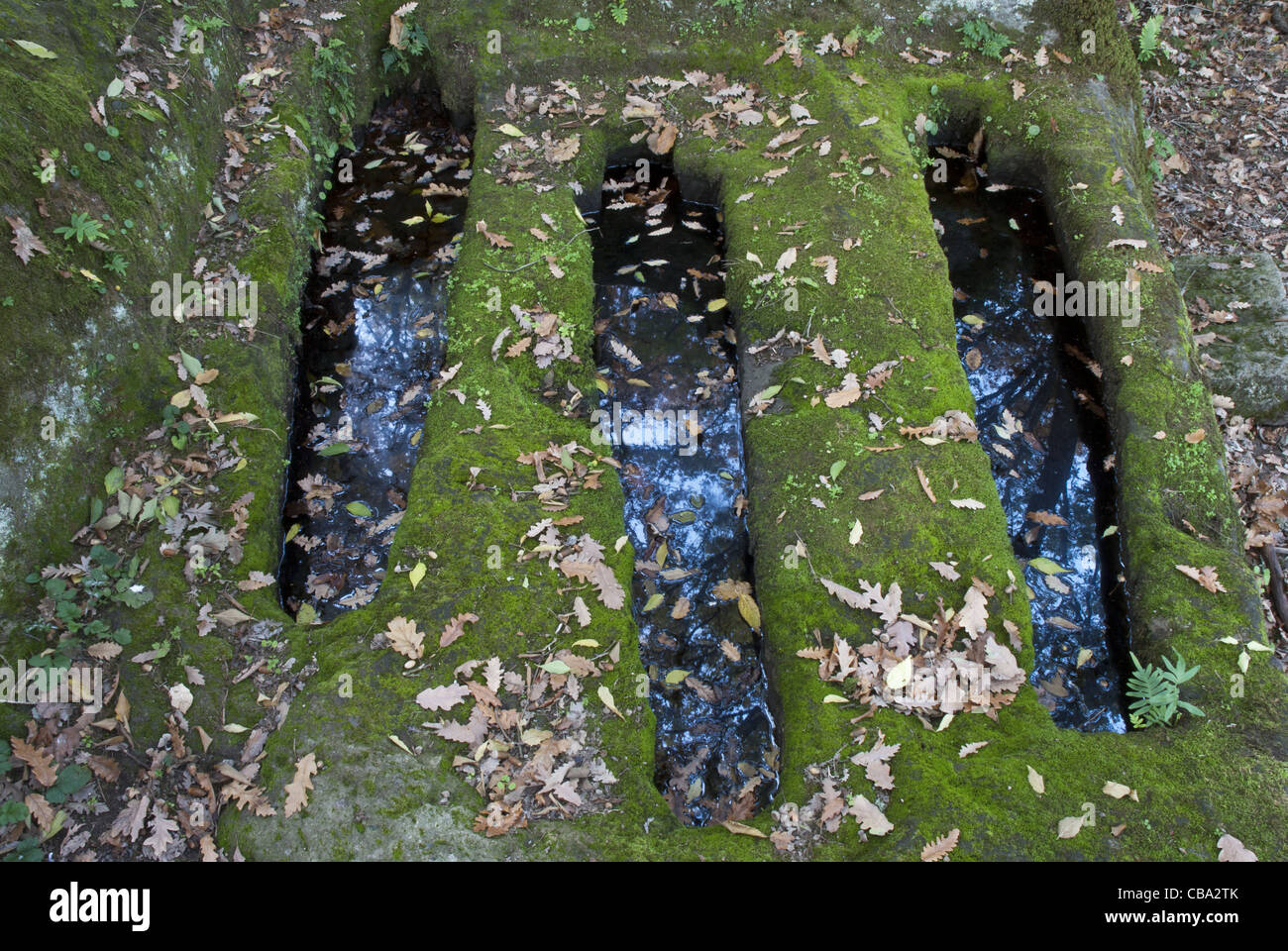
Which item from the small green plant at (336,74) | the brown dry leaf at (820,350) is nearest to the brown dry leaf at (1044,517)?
the brown dry leaf at (820,350)

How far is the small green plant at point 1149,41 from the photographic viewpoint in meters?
10.4

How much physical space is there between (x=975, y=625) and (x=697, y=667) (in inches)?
74.0

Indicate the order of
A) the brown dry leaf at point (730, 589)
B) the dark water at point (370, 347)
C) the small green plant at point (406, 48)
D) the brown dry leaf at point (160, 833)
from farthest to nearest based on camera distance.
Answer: the small green plant at point (406, 48), the dark water at point (370, 347), the brown dry leaf at point (730, 589), the brown dry leaf at point (160, 833)

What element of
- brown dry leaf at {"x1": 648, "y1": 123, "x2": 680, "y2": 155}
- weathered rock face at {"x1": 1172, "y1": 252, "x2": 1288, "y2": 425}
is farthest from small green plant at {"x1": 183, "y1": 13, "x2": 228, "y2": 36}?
weathered rock face at {"x1": 1172, "y1": 252, "x2": 1288, "y2": 425}

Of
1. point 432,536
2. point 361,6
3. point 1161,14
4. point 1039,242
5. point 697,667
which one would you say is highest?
point 1161,14

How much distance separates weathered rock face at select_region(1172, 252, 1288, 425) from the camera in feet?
24.1

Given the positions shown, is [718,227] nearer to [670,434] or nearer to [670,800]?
[670,434]

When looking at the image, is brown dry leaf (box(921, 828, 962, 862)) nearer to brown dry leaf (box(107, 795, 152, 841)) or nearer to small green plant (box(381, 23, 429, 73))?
brown dry leaf (box(107, 795, 152, 841))

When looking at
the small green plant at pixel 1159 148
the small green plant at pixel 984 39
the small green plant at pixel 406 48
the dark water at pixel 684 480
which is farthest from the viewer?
the small green plant at pixel 1159 148

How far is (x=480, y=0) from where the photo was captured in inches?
363

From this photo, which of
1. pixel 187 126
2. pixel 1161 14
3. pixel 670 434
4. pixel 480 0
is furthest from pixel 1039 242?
pixel 187 126

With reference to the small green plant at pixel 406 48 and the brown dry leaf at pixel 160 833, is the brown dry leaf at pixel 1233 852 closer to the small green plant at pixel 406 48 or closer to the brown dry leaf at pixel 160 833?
the brown dry leaf at pixel 160 833

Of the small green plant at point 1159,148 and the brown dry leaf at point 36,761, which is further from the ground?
the small green plant at point 1159,148

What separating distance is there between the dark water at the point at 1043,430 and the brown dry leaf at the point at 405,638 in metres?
4.30
